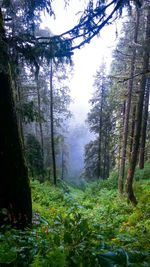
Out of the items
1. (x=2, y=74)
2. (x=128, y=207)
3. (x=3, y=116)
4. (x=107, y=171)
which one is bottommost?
(x=107, y=171)

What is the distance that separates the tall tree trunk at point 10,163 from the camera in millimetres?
5559

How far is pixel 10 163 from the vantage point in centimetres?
571

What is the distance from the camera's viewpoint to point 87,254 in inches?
124

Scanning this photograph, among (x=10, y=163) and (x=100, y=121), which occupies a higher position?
(x=10, y=163)

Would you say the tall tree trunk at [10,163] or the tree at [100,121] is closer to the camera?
the tall tree trunk at [10,163]

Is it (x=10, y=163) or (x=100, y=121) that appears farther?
(x=100, y=121)

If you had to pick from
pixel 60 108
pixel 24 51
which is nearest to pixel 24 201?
pixel 24 51

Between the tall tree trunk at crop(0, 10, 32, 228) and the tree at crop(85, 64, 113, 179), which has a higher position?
the tall tree trunk at crop(0, 10, 32, 228)

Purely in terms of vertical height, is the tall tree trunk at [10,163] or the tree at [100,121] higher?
the tall tree trunk at [10,163]

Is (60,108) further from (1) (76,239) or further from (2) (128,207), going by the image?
(1) (76,239)

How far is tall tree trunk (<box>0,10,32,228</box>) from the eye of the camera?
556 cm

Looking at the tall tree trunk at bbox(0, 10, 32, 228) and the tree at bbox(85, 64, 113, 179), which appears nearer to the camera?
the tall tree trunk at bbox(0, 10, 32, 228)

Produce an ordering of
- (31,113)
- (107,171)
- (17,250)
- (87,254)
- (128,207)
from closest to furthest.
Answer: (87,254) < (17,250) < (31,113) < (128,207) < (107,171)

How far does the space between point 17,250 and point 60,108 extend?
2506cm
